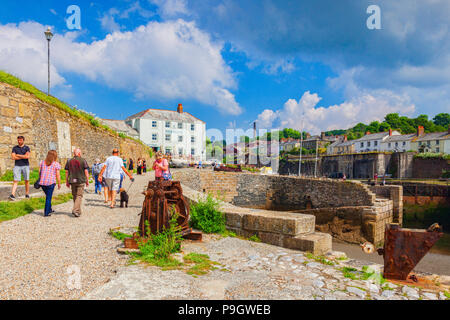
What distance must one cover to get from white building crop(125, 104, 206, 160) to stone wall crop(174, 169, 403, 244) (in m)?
23.0

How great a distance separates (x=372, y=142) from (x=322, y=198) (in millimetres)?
51640

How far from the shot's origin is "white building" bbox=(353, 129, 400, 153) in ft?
214

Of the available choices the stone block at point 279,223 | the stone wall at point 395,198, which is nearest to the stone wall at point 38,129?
the stone block at point 279,223

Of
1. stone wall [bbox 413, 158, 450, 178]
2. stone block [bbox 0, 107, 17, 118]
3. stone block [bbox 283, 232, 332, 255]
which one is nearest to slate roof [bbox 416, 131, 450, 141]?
stone wall [bbox 413, 158, 450, 178]

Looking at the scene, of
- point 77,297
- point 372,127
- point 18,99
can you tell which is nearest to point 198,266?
point 77,297

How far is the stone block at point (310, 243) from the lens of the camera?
496 cm

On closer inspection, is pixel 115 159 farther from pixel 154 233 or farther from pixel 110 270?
pixel 110 270

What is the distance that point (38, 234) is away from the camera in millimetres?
5707

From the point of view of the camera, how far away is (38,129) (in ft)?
46.3

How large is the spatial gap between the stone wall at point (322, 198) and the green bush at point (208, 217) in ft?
43.7

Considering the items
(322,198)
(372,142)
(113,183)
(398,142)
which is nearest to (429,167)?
(398,142)

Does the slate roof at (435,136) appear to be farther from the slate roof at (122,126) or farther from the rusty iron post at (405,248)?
the rusty iron post at (405,248)

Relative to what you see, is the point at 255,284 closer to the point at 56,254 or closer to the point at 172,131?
the point at 56,254

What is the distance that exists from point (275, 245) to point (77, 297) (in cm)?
347
